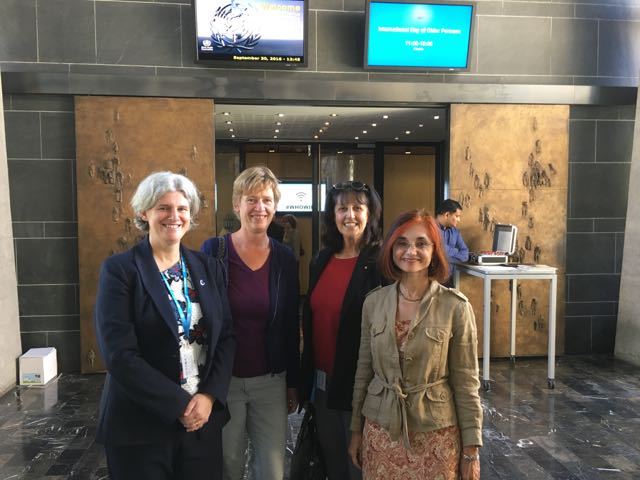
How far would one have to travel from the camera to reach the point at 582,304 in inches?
241

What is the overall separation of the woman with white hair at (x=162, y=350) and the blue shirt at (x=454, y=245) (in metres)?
3.97

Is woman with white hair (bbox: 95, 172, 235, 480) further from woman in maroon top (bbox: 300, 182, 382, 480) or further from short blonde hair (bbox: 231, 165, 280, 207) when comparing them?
woman in maroon top (bbox: 300, 182, 382, 480)

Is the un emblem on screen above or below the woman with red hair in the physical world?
above

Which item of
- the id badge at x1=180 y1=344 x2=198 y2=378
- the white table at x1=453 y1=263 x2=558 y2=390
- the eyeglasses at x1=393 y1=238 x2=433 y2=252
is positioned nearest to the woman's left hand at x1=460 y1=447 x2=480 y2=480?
the eyeglasses at x1=393 y1=238 x2=433 y2=252

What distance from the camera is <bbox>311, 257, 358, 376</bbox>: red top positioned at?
7.30 ft

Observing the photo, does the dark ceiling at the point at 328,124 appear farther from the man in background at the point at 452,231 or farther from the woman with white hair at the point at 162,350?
the woman with white hair at the point at 162,350

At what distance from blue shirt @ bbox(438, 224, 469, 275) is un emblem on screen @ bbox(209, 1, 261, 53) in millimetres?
2722

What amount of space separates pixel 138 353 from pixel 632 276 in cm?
577

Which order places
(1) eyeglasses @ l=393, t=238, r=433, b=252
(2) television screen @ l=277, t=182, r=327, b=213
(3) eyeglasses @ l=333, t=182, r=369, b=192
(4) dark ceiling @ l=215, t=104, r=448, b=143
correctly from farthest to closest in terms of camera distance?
(2) television screen @ l=277, t=182, r=327, b=213, (4) dark ceiling @ l=215, t=104, r=448, b=143, (3) eyeglasses @ l=333, t=182, r=369, b=192, (1) eyeglasses @ l=393, t=238, r=433, b=252

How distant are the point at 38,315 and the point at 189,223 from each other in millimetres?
4245

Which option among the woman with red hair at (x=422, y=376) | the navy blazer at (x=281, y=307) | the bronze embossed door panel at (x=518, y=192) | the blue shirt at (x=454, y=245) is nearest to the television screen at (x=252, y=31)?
the bronze embossed door panel at (x=518, y=192)

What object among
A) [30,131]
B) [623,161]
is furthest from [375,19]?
[30,131]

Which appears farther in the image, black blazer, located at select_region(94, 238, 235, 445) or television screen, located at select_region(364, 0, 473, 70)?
television screen, located at select_region(364, 0, 473, 70)

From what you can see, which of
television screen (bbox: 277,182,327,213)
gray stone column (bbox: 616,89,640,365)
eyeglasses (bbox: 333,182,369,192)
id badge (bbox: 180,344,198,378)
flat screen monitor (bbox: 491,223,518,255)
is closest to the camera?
id badge (bbox: 180,344,198,378)
